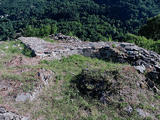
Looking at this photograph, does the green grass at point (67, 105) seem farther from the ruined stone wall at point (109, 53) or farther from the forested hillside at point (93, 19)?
the forested hillside at point (93, 19)

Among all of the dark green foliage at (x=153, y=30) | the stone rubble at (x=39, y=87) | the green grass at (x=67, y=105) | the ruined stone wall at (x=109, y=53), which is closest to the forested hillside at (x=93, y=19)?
the dark green foliage at (x=153, y=30)

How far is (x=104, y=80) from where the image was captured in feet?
28.0

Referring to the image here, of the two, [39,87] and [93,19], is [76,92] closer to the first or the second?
[39,87]

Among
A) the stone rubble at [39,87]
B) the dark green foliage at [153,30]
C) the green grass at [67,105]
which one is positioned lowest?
the dark green foliage at [153,30]

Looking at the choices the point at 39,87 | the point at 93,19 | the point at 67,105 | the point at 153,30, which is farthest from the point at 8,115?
the point at 93,19

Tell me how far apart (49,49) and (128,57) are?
626 cm

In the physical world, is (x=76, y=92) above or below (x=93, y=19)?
above

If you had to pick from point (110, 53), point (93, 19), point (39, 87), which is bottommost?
point (93, 19)

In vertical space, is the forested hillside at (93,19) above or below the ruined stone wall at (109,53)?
below

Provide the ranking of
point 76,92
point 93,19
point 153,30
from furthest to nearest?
point 93,19, point 153,30, point 76,92

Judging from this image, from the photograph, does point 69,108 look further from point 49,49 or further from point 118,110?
point 49,49

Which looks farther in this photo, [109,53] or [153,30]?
[153,30]

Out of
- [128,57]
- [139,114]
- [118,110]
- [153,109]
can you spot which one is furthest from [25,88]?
[128,57]

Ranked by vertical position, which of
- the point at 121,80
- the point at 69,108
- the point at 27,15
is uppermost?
the point at 121,80
